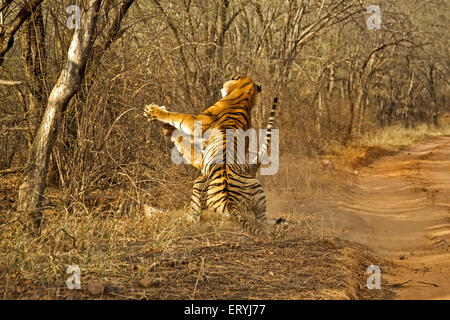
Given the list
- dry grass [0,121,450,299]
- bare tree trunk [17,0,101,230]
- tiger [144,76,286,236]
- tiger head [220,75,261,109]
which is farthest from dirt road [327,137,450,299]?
bare tree trunk [17,0,101,230]

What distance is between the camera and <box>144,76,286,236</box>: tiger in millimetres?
6215

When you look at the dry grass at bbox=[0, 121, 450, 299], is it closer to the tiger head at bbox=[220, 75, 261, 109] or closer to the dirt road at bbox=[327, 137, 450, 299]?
the dirt road at bbox=[327, 137, 450, 299]

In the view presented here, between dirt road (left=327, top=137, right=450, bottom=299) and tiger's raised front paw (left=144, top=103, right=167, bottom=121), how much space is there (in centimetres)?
295

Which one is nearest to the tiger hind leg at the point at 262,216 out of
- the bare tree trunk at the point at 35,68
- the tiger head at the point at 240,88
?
the tiger head at the point at 240,88

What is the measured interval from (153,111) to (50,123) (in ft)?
5.87

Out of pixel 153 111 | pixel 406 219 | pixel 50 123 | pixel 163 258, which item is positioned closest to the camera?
pixel 163 258

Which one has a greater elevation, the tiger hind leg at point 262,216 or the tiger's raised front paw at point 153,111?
the tiger's raised front paw at point 153,111

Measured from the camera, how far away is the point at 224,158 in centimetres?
652

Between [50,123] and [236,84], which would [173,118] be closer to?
[236,84]

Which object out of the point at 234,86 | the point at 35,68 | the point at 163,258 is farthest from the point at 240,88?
the point at 163,258

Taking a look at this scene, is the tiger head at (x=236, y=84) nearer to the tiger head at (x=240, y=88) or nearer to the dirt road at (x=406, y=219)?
the tiger head at (x=240, y=88)

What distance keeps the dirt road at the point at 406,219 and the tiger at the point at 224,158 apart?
1527 millimetres

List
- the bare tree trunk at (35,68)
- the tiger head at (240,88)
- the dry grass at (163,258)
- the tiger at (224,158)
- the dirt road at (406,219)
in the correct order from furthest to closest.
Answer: the tiger head at (240,88)
the bare tree trunk at (35,68)
the tiger at (224,158)
the dirt road at (406,219)
the dry grass at (163,258)

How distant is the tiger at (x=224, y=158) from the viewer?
6215 millimetres
